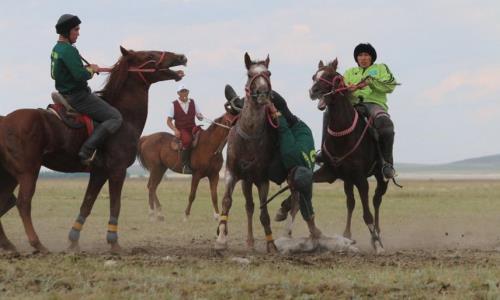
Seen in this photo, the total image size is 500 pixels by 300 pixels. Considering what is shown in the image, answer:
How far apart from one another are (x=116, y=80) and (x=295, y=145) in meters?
2.59

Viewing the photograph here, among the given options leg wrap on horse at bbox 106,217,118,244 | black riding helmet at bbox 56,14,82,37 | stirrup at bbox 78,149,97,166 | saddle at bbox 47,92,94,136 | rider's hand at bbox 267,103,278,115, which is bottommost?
leg wrap on horse at bbox 106,217,118,244

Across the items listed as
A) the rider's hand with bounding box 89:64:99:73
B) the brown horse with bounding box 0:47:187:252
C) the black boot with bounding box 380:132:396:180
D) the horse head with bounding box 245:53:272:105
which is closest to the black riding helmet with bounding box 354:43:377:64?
the black boot with bounding box 380:132:396:180

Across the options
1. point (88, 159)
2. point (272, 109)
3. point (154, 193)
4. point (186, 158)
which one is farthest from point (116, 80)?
point (154, 193)

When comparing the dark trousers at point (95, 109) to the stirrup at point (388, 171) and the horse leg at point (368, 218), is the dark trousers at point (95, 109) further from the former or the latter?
the stirrup at point (388, 171)

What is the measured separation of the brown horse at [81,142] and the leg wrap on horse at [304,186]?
210 cm

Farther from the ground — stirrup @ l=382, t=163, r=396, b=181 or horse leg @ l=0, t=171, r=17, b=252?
stirrup @ l=382, t=163, r=396, b=181

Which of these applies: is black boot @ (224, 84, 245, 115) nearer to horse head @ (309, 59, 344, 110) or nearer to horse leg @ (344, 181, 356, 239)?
horse head @ (309, 59, 344, 110)

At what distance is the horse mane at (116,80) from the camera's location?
11.7m

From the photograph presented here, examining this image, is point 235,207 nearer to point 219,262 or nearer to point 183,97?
point 183,97

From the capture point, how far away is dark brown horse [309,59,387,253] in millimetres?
12477

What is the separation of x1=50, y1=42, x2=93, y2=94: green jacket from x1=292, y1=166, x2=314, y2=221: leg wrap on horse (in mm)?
3084

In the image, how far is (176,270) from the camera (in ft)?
30.0

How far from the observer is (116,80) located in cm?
1166

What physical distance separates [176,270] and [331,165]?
15.6ft
